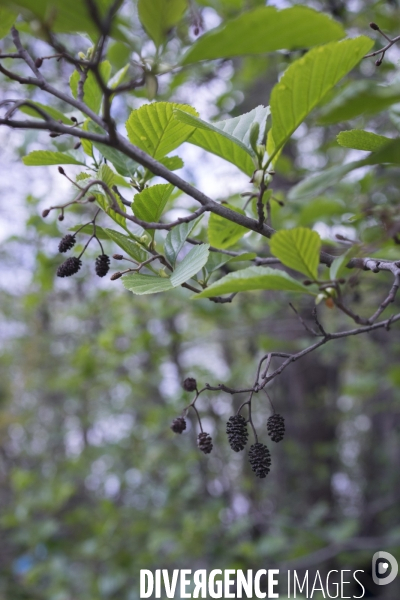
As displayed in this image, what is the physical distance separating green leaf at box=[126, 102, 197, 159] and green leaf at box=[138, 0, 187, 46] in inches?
8.0

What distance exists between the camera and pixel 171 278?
0.78 meters

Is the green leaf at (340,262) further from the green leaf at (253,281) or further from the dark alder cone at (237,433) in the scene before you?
the dark alder cone at (237,433)

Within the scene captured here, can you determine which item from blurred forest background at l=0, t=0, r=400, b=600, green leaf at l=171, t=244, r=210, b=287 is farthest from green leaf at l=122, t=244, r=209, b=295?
blurred forest background at l=0, t=0, r=400, b=600

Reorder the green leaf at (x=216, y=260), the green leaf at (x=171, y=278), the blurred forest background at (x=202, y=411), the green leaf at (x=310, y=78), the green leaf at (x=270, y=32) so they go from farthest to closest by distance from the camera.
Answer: the blurred forest background at (x=202, y=411) < the green leaf at (x=216, y=260) < the green leaf at (x=171, y=278) < the green leaf at (x=310, y=78) < the green leaf at (x=270, y=32)

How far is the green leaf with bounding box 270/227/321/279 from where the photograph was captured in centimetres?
66

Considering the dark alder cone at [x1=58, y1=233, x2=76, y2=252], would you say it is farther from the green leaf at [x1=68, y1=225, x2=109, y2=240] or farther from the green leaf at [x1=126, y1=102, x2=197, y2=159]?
the green leaf at [x1=126, y1=102, x2=197, y2=159]

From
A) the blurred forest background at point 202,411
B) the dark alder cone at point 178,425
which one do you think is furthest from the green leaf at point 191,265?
the blurred forest background at point 202,411

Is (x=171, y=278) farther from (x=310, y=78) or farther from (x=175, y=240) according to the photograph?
(x=310, y=78)

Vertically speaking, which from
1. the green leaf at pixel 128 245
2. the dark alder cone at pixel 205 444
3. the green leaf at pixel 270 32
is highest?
the green leaf at pixel 128 245

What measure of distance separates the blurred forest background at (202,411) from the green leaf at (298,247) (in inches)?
47.9

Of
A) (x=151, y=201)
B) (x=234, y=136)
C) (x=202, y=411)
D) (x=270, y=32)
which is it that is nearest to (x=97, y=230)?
A: (x=151, y=201)

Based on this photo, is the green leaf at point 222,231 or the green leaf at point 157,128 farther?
the green leaf at point 222,231

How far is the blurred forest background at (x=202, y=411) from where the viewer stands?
2.87 meters

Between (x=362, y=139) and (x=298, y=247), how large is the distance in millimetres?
248
